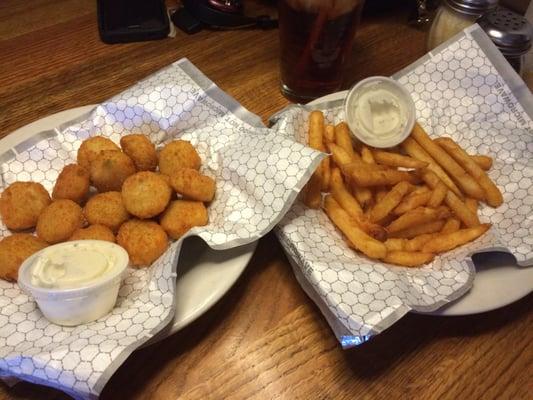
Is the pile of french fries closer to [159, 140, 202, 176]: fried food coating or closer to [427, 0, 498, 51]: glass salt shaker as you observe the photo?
[159, 140, 202, 176]: fried food coating

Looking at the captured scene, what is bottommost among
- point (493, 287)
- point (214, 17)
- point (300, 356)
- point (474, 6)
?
point (300, 356)

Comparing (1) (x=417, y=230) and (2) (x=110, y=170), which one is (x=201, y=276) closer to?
(2) (x=110, y=170)

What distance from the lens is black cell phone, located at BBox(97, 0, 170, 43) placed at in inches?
63.6

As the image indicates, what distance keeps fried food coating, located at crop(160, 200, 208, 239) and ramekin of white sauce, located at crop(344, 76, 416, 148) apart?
1.42ft

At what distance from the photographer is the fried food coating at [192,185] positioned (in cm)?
98

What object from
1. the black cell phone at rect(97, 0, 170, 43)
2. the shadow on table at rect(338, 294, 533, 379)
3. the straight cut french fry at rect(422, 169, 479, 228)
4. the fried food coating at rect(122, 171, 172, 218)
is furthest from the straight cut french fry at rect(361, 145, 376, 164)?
the black cell phone at rect(97, 0, 170, 43)

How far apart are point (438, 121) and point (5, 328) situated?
1.10m

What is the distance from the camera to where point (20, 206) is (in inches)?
38.0

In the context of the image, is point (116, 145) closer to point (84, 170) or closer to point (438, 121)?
point (84, 170)

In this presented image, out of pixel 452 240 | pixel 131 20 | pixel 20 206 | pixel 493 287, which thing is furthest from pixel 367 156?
pixel 131 20

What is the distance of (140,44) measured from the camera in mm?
1631

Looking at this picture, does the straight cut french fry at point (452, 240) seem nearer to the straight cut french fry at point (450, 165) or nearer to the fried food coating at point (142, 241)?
the straight cut french fry at point (450, 165)

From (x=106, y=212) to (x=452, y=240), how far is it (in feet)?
2.35

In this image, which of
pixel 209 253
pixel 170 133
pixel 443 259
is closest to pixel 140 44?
pixel 170 133
